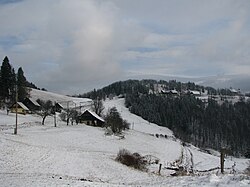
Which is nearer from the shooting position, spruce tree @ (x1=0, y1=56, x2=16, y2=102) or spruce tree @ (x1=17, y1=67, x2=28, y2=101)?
spruce tree @ (x1=0, y1=56, x2=16, y2=102)

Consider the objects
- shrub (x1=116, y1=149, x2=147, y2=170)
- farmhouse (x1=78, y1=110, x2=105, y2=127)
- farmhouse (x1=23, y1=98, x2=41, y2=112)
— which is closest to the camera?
shrub (x1=116, y1=149, x2=147, y2=170)

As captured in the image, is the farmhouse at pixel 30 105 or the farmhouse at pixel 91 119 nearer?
the farmhouse at pixel 91 119

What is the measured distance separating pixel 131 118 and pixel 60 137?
11559 centimetres

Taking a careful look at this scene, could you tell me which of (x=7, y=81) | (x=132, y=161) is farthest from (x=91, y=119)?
(x=132, y=161)

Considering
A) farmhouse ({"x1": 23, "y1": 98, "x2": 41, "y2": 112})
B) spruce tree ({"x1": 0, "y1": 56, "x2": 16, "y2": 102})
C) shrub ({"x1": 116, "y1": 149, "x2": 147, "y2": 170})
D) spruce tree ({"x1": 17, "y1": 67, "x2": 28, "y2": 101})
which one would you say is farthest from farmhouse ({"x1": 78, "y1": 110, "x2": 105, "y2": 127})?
shrub ({"x1": 116, "y1": 149, "x2": 147, "y2": 170})

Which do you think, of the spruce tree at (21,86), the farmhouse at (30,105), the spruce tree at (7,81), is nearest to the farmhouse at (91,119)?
the farmhouse at (30,105)

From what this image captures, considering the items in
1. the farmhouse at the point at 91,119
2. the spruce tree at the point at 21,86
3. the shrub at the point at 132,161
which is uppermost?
the spruce tree at the point at 21,86

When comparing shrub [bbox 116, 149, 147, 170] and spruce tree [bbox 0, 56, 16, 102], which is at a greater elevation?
spruce tree [bbox 0, 56, 16, 102]

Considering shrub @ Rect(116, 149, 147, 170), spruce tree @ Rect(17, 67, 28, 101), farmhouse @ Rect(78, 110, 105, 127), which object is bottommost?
shrub @ Rect(116, 149, 147, 170)

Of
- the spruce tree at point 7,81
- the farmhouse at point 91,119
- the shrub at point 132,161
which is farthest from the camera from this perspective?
the farmhouse at point 91,119

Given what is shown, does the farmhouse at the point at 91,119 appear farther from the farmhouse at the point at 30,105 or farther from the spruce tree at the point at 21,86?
the spruce tree at the point at 21,86

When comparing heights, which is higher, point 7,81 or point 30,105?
point 7,81

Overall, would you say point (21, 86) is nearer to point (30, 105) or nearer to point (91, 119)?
point (30, 105)

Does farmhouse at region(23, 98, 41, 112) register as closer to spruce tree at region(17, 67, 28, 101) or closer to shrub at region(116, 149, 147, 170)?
spruce tree at region(17, 67, 28, 101)
